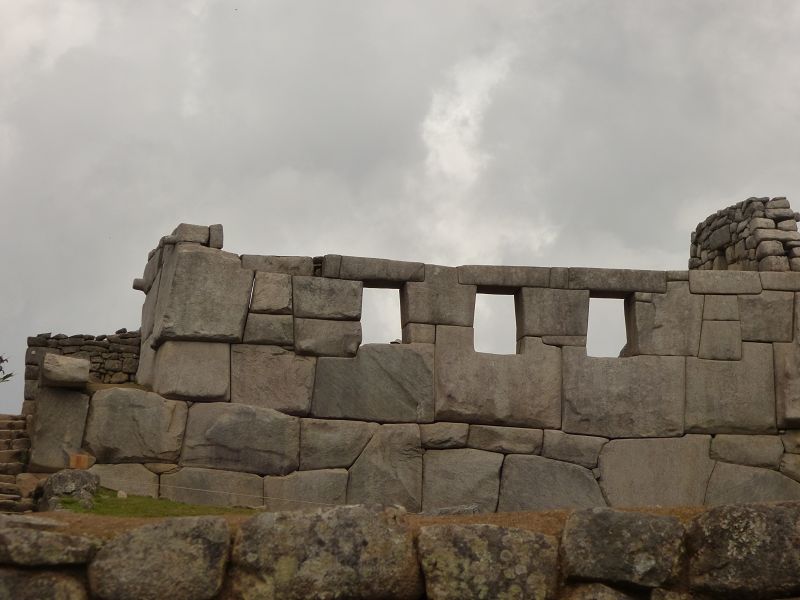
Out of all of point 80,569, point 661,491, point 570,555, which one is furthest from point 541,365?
point 80,569

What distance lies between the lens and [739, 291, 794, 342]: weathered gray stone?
1380cm

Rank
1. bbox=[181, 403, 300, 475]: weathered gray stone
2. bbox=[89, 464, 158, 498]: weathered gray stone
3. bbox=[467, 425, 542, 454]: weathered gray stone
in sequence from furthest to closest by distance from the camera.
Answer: bbox=[467, 425, 542, 454]: weathered gray stone, bbox=[181, 403, 300, 475]: weathered gray stone, bbox=[89, 464, 158, 498]: weathered gray stone

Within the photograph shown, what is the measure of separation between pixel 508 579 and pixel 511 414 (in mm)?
6620

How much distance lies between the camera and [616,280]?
13.6 meters

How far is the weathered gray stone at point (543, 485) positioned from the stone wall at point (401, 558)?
6.22 metres

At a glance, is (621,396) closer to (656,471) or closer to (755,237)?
(656,471)

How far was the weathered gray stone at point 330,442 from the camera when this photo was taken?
492 inches

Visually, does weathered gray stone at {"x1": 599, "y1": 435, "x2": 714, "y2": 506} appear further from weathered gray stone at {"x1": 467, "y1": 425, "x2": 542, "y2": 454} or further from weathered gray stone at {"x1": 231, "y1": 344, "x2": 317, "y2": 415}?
weathered gray stone at {"x1": 231, "y1": 344, "x2": 317, "y2": 415}

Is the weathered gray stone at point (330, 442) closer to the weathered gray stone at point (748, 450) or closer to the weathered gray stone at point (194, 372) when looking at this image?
the weathered gray stone at point (194, 372)

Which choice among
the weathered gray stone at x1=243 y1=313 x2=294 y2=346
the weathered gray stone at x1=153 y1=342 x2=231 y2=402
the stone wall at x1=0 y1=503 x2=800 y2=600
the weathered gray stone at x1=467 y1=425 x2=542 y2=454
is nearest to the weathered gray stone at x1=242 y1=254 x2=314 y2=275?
the weathered gray stone at x1=243 y1=313 x2=294 y2=346

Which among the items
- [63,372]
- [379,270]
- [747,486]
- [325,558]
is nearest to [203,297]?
[63,372]

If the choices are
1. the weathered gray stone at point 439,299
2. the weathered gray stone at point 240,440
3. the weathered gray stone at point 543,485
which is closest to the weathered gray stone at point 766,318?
the weathered gray stone at point 543,485

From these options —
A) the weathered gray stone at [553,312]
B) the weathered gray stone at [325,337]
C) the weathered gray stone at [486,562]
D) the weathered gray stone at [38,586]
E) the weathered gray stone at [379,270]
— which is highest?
the weathered gray stone at [379,270]

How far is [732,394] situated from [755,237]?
2.17 meters
